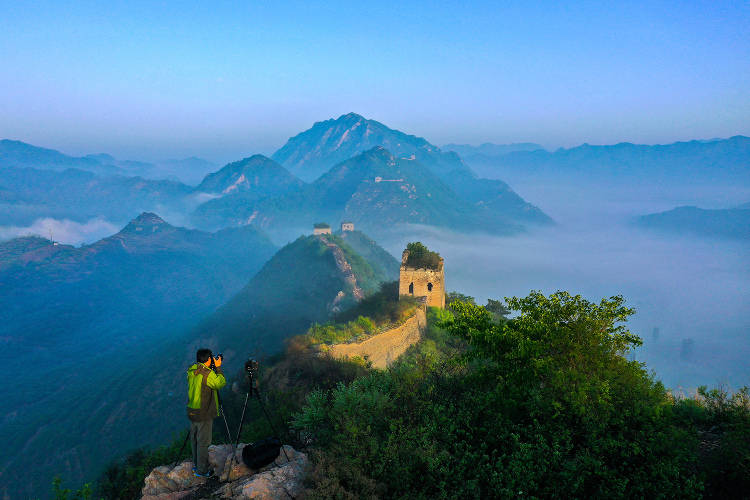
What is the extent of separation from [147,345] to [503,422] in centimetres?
10239

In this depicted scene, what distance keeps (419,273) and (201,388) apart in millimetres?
26030

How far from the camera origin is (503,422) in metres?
7.21

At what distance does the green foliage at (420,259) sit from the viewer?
1276 inches

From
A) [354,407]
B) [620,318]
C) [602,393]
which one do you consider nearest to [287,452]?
[354,407]

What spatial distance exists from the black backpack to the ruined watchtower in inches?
998

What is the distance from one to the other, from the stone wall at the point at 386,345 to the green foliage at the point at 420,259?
4.26m

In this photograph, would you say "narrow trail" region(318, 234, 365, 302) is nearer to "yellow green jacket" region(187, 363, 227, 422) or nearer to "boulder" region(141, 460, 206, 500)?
"boulder" region(141, 460, 206, 500)

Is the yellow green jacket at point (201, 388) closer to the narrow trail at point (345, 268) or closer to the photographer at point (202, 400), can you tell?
the photographer at point (202, 400)

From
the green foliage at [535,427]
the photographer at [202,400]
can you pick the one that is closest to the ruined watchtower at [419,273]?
the green foliage at [535,427]

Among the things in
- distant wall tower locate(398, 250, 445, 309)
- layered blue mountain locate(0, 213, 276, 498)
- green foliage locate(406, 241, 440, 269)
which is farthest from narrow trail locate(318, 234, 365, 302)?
green foliage locate(406, 241, 440, 269)

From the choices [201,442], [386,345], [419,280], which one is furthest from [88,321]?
[201,442]

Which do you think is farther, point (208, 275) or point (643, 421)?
point (208, 275)

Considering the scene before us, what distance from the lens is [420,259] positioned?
32.6 m

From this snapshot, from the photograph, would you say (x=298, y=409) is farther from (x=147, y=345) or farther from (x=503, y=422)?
(x=147, y=345)
